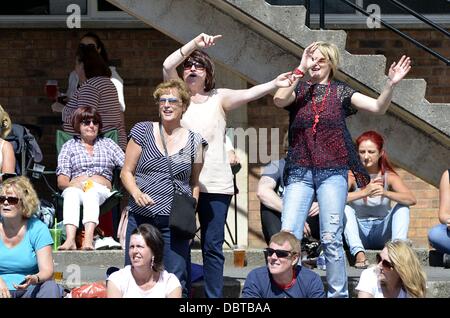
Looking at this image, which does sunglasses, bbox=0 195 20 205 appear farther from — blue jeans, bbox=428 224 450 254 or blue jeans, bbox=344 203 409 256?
blue jeans, bbox=428 224 450 254

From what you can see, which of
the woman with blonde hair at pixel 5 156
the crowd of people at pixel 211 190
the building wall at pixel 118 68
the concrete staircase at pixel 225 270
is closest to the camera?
the crowd of people at pixel 211 190

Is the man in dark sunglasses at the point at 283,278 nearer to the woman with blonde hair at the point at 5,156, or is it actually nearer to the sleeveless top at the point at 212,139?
the sleeveless top at the point at 212,139

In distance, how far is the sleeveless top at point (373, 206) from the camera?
1159cm

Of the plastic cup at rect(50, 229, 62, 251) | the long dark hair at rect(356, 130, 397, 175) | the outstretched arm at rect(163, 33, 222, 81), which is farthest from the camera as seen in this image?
the plastic cup at rect(50, 229, 62, 251)

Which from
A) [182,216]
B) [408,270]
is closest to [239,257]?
[182,216]

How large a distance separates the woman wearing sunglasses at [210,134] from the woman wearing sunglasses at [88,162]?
1675 millimetres

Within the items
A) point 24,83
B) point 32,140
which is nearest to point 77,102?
point 32,140

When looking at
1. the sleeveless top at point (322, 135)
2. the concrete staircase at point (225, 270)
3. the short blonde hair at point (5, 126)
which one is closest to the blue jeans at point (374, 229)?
the concrete staircase at point (225, 270)

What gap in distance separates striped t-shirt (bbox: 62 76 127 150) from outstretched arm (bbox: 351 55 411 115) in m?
3.06

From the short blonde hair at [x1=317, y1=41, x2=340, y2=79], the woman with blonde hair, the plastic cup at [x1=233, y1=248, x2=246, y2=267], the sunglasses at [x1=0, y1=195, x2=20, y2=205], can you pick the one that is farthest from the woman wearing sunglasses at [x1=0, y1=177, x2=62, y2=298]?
the short blonde hair at [x1=317, y1=41, x2=340, y2=79]

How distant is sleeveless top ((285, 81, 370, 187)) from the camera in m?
9.98
